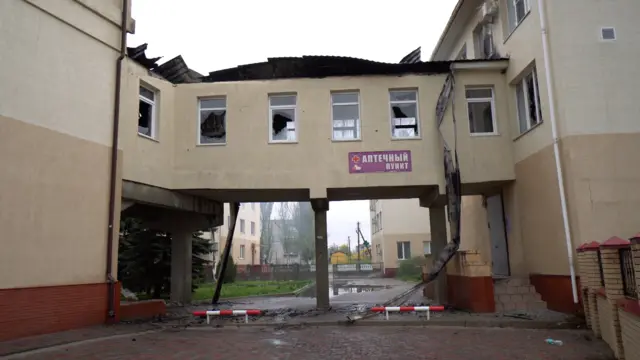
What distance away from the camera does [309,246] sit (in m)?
74.6

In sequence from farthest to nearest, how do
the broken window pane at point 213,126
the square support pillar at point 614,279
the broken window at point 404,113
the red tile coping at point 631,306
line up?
the broken window pane at point 213,126
the broken window at point 404,113
the square support pillar at point 614,279
the red tile coping at point 631,306

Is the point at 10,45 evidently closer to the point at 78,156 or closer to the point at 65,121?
the point at 65,121

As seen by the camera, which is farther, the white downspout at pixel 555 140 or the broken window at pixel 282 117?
the broken window at pixel 282 117

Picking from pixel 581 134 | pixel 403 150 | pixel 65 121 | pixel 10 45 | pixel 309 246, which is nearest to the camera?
pixel 10 45

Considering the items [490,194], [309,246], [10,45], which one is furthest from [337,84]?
[309,246]

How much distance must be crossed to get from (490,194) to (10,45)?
1375cm

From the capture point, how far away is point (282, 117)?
15.0m

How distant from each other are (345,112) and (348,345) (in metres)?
7.84

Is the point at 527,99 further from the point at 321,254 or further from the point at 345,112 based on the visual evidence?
the point at 321,254

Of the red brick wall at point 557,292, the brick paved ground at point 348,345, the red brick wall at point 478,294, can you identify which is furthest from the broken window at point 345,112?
the red brick wall at point 557,292

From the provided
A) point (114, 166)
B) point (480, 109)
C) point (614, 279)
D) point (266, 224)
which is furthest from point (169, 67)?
point (266, 224)

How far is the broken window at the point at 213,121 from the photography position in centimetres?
1491

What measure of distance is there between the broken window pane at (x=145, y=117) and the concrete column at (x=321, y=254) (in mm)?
5079

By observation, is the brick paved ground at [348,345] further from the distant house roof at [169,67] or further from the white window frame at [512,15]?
the white window frame at [512,15]
